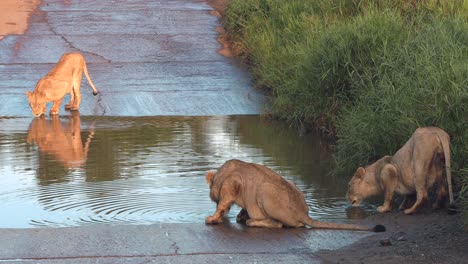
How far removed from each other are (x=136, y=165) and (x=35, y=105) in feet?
13.6

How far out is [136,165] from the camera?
35.1 ft

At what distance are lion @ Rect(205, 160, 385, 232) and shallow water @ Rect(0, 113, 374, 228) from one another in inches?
12.2

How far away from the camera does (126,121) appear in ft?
45.0

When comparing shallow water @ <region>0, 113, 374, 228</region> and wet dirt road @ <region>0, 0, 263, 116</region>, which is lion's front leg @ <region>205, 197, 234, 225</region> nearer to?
shallow water @ <region>0, 113, 374, 228</region>

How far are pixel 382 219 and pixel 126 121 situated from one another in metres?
6.23

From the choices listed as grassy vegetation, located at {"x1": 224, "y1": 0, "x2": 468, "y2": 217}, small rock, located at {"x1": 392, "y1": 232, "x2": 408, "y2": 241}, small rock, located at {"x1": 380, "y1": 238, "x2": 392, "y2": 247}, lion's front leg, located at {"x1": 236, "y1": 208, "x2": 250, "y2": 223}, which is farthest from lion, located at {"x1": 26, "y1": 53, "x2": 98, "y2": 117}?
small rock, located at {"x1": 380, "y1": 238, "x2": 392, "y2": 247}

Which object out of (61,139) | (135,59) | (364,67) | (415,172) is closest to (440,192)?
(415,172)

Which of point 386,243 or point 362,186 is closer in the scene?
point 386,243

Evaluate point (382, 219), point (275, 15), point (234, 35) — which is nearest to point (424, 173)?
point (382, 219)

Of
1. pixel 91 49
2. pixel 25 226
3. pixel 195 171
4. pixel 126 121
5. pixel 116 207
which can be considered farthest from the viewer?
pixel 91 49

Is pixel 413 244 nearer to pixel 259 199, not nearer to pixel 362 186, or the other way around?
pixel 259 199

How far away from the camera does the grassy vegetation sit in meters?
9.37

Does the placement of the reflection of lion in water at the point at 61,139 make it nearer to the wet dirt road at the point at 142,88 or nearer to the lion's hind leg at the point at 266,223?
the wet dirt road at the point at 142,88

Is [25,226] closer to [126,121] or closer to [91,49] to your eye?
[126,121]
